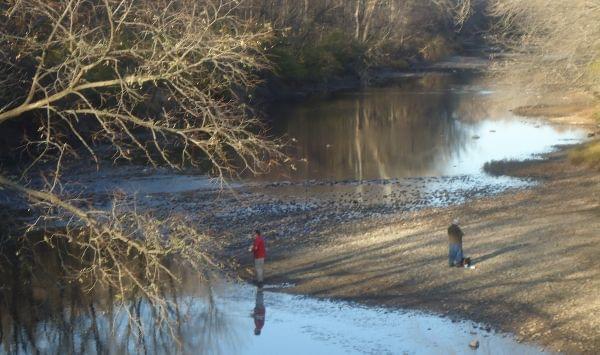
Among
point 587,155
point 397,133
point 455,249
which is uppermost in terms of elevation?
point 397,133

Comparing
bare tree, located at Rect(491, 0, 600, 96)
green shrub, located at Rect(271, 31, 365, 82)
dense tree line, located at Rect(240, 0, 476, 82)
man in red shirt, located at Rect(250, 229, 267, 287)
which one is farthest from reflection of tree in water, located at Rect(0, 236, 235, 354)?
green shrub, located at Rect(271, 31, 365, 82)

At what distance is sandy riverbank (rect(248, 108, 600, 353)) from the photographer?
14.0 m

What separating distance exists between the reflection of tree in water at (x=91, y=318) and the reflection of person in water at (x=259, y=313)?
0.49 meters

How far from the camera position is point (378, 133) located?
3934 cm

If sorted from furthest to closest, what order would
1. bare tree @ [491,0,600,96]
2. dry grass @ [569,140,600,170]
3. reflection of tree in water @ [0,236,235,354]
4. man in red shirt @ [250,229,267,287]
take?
dry grass @ [569,140,600,170] < bare tree @ [491,0,600,96] < man in red shirt @ [250,229,267,287] < reflection of tree in water @ [0,236,235,354]

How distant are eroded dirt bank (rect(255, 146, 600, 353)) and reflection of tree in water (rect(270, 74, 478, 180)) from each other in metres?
8.02

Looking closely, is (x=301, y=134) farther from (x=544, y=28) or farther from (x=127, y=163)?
(x=544, y=28)

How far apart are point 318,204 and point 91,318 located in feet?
33.7

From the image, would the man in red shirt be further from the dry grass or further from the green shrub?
the green shrub

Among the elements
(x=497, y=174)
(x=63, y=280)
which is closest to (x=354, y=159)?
(x=497, y=174)

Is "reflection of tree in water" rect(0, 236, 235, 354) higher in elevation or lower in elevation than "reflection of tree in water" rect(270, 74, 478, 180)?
lower

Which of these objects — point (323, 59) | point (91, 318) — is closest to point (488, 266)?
point (91, 318)

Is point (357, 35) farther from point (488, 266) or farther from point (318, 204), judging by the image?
point (488, 266)

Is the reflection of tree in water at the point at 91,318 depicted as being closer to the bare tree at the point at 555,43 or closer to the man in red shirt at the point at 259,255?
the man in red shirt at the point at 259,255
